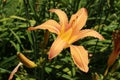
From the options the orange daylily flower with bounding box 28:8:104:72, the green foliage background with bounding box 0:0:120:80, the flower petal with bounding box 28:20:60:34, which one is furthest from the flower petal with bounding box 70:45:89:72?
the green foliage background with bounding box 0:0:120:80

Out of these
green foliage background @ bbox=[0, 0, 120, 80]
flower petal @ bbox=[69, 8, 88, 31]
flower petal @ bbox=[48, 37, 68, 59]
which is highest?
flower petal @ bbox=[69, 8, 88, 31]

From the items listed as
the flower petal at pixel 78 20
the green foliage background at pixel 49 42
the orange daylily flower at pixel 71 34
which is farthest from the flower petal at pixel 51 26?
the green foliage background at pixel 49 42

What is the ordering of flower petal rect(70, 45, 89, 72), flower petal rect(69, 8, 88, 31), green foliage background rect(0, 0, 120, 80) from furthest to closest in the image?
green foliage background rect(0, 0, 120, 80)
flower petal rect(69, 8, 88, 31)
flower petal rect(70, 45, 89, 72)

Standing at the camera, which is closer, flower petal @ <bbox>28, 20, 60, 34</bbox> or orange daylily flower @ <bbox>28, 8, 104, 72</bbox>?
orange daylily flower @ <bbox>28, 8, 104, 72</bbox>

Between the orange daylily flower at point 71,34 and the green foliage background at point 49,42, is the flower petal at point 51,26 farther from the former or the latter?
the green foliage background at point 49,42

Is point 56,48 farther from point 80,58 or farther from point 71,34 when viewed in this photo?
point 71,34

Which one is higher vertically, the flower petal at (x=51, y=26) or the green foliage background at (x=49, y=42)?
the flower petal at (x=51, y=26)

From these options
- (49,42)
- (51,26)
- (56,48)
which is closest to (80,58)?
(56,48)

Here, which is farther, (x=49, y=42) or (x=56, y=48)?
(x=49, y=42)

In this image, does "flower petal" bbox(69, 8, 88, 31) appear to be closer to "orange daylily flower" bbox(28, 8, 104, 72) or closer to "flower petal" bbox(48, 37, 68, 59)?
"orange daylily flower" bbox(28, 8, 104, 72)
